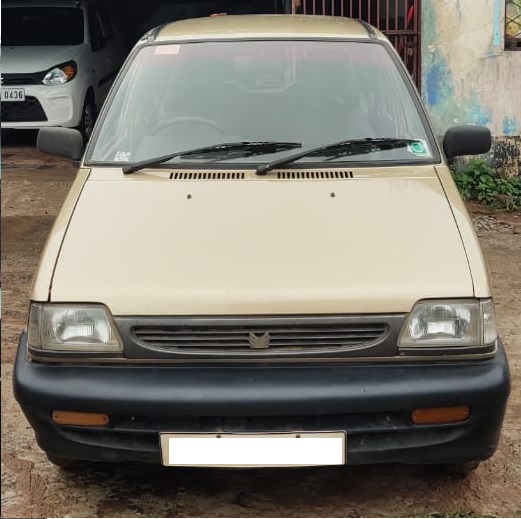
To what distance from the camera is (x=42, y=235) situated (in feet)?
22.9

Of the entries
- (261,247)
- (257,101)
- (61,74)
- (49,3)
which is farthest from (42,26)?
(261,247)

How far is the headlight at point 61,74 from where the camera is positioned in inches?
379

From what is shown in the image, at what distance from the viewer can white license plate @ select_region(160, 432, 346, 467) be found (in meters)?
2.75

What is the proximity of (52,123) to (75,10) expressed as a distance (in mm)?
1774

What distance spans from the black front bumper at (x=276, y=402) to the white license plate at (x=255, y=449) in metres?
0.03

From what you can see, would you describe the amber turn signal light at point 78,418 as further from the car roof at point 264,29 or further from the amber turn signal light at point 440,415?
the car roof at point 264,29

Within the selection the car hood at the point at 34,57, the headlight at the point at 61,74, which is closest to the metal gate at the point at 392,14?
the headlight at the point at 61,74

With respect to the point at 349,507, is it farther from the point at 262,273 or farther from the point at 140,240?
the point at 140,240

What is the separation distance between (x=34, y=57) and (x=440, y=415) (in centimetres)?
813

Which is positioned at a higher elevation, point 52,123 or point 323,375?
point 323,375

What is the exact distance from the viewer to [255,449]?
2746 millimetres

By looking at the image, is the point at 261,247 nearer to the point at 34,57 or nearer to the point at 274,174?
the point at 274,174

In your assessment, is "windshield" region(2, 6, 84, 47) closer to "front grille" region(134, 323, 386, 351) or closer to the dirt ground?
the dirt ground

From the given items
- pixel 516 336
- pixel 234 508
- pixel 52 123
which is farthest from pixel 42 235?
pixel 234 508
